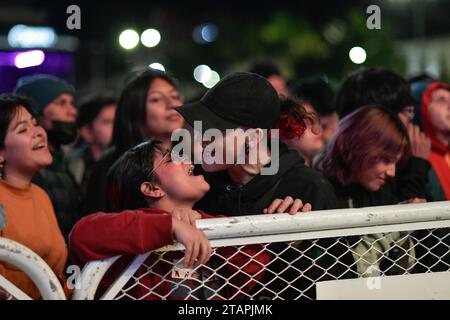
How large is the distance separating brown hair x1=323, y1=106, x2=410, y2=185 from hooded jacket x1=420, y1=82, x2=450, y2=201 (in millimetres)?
465

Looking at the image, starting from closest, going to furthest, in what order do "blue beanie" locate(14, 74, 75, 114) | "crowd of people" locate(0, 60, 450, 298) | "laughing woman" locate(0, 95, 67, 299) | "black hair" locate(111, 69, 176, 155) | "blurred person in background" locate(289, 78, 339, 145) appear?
"crowd of people" locate(0, 60, 450, 298) → "laughing woman" locate(0, 95, 67, 299) → "black hair" locate(111, 69, 176, 155) → "blue beanie" locate(14, 74, 75, 114) → "blurred person in background" locate(289, 78, 339, 145)

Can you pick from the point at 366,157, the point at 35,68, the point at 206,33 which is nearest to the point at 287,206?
the point at 366,157

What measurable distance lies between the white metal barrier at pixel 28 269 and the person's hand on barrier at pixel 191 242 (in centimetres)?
33

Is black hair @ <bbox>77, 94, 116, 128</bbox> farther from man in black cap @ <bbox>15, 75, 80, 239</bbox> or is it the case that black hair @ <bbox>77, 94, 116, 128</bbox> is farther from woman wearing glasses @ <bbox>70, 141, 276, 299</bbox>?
woman wearing glasses @ <bbox>70, 141, 276, 299</bbox>

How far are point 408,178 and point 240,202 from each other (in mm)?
1064

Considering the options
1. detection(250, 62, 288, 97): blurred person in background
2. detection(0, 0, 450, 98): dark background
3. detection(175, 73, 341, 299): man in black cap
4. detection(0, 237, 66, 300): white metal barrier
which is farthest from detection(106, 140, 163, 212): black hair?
detection(0, 0, 450, 98): dark background

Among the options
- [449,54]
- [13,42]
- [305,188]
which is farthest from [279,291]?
[449,54]

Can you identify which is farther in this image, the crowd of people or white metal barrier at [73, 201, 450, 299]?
the crowd of people

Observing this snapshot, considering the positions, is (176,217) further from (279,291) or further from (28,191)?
(28,191)

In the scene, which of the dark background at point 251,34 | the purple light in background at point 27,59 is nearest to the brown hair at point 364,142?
the purple light in background at point 27,59

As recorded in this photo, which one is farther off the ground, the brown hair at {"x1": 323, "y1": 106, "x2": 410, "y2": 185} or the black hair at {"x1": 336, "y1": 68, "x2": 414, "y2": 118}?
the black hair at {"x1": 336, "y1": 68, "x2": 414, "y2": 118}

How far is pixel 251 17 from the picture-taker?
3192 cm

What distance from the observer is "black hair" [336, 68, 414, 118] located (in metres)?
3.85

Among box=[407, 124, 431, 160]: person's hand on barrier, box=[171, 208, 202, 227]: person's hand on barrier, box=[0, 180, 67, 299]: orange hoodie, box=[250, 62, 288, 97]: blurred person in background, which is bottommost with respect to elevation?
box=[171, 208, 202, 227]: person's hand on barrier
